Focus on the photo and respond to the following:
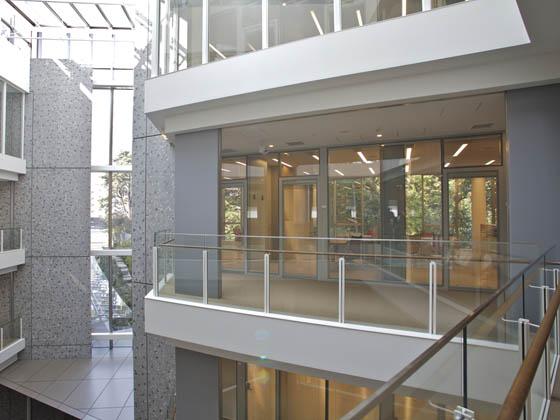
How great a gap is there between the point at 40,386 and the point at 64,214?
19.1 ft

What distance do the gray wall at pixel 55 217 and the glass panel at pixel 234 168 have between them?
6390 millimetres

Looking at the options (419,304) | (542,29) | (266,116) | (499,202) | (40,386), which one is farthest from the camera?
(40,386)

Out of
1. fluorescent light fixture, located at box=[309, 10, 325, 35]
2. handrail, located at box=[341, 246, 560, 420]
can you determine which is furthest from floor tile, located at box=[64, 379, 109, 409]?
handrail, located at box=[341, 246, 560, 420]

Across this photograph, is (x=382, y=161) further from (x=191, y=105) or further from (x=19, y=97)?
(x=19, y=97)

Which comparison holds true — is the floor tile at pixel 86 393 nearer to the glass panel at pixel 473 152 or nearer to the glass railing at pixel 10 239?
the glass railing at pixel 10 239

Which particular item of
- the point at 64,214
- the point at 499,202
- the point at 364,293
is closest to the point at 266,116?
the point at 364,293

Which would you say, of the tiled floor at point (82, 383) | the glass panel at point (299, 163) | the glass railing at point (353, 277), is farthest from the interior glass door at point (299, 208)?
the tiled floor at point (82, 383)

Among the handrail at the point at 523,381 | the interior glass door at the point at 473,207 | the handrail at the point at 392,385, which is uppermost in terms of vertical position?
the interior glass door at the point at 473,207

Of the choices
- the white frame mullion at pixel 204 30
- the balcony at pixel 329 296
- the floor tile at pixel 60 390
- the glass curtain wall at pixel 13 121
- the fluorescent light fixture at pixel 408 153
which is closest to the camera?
the balcony at pixel 329 296

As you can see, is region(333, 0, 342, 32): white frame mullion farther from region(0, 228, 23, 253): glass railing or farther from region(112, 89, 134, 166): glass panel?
region(0, 228, 23, 253): glass railing

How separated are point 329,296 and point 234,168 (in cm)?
722

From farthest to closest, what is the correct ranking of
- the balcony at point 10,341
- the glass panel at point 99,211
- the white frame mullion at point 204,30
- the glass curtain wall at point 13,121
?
the glass panel at point 99,211 → the glass curtain wall at point 13,121 → the balcony at point 10,341 → the white frame mullion at point 204,30

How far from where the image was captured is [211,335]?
21.3 feet

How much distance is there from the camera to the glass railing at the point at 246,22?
6.37m
